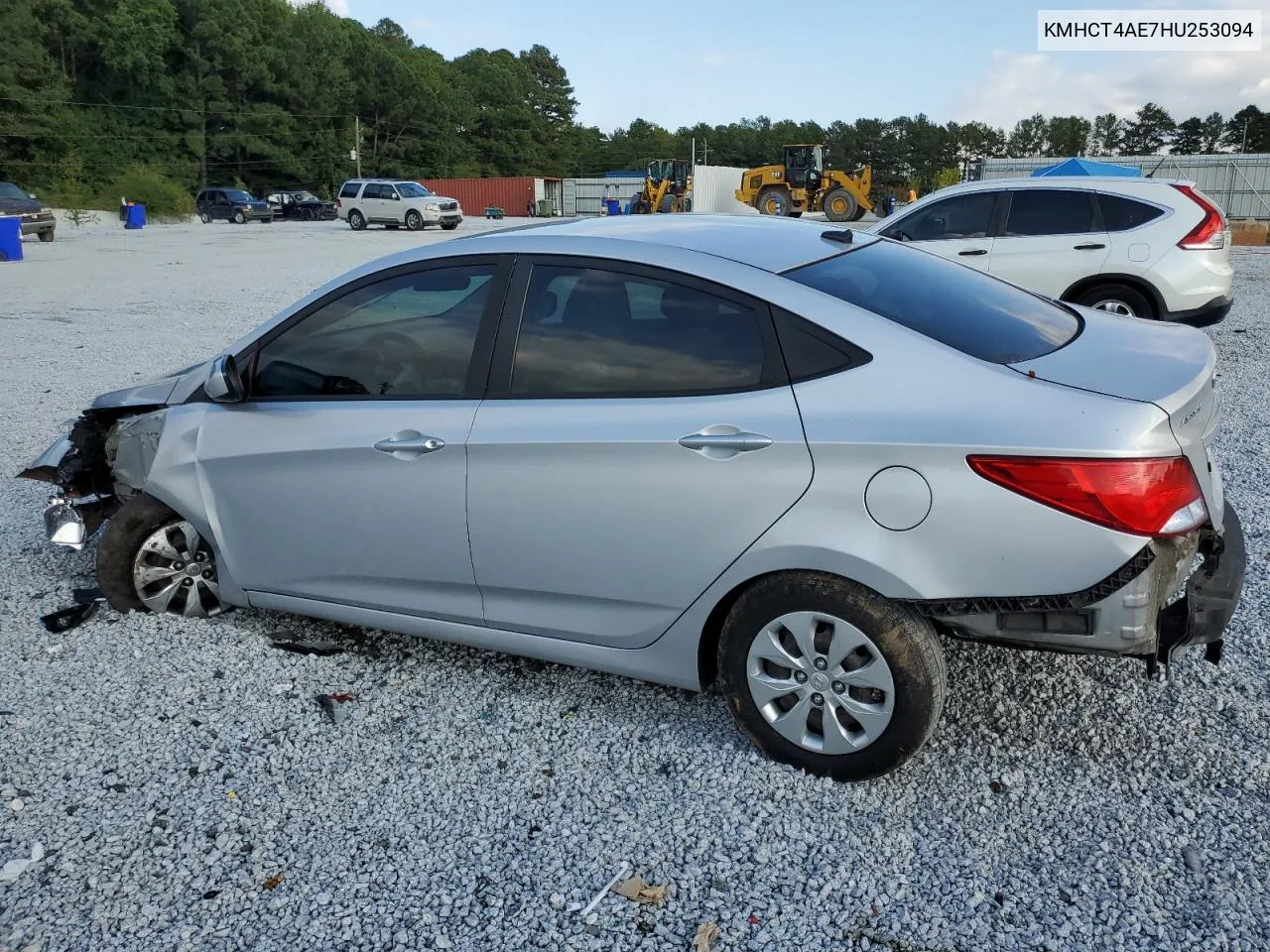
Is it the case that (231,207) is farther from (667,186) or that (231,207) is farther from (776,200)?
(776,200)

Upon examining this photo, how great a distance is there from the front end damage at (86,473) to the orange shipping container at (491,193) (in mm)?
64867

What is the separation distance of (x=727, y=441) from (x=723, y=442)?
12 millimetres

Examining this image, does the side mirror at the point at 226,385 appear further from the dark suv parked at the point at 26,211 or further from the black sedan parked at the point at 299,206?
the black sedan parked at the point at 299,206

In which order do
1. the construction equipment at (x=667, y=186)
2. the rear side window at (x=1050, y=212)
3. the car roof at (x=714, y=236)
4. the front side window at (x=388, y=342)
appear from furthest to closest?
1. the construction equipment at (x=667, y=186)
2. the rear side window at (x=1050, y=212)
3. the front side window at (x=388, y=342)
4. the car roof at (x=714, y=236)

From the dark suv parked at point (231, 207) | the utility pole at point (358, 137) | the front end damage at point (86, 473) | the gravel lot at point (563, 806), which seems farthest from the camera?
the utility pole at point (358, 137)

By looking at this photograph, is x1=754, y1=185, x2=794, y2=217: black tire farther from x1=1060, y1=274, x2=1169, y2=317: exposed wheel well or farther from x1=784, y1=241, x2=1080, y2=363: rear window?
x1=784, y1=241, x2=1080, y2=363: rear window

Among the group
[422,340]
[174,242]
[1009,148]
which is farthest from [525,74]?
[422,340]

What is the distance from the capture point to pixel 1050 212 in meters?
9.59

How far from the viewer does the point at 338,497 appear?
3658mm

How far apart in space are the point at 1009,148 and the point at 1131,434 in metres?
132

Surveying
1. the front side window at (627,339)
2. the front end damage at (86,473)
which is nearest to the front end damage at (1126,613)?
the front side window at (627,339)

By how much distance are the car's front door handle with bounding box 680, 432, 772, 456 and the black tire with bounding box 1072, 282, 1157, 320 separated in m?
7.58

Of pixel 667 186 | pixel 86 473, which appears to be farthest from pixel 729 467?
pixel 667 186

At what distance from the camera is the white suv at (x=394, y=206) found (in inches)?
1607
